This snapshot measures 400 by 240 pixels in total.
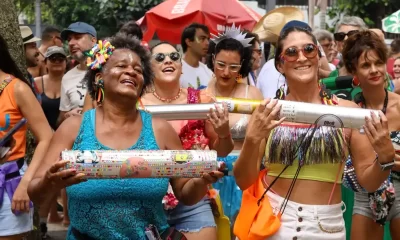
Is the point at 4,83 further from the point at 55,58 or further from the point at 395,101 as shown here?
the point at 55,58

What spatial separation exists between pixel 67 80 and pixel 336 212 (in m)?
5.24

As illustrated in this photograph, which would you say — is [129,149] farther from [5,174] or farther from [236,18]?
[236,18]

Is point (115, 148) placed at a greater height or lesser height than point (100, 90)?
lesser

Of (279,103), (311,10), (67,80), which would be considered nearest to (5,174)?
(279,103)

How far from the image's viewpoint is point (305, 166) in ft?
15.4

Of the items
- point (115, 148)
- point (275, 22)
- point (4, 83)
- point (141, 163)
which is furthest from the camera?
point (275, 22)

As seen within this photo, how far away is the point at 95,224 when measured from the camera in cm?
420

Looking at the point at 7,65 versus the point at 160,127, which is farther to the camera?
the point at 7,65

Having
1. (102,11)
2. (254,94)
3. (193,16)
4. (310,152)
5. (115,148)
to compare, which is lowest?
(102,11)

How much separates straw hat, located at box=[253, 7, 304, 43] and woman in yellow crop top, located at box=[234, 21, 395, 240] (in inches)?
207

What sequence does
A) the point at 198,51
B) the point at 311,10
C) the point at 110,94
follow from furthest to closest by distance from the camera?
1. the point at 311,10
2. the point at 198,51
3. the point at 110,94

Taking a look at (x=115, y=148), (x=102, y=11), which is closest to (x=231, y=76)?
(x=115, y=148)

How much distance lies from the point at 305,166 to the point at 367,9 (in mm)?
22250

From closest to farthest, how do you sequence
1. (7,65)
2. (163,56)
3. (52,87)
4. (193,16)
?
(7,65) < (163,56) < (52,87) < (193,16)
